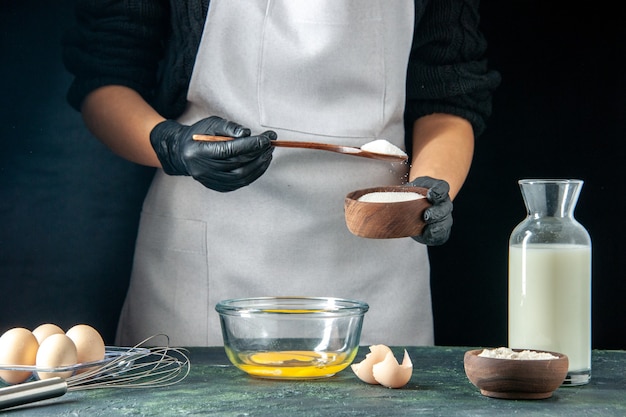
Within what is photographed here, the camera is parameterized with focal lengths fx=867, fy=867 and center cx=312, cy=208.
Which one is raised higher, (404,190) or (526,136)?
(526,136)

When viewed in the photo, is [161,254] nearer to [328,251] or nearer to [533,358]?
[328,251]

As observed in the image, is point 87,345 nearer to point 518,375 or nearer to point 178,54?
point 518,375

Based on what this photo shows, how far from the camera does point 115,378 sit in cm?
100

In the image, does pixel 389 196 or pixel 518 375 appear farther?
pixel 389 196

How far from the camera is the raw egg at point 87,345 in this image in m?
0.99

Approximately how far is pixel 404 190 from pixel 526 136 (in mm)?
727

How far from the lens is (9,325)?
172 centimetres

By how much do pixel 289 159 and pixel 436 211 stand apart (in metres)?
0.35

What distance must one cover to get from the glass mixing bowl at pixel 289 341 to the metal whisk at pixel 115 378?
0.08 metres

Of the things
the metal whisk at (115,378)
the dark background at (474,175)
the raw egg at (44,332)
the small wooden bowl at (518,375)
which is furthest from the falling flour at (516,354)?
the dark background at (474,175)

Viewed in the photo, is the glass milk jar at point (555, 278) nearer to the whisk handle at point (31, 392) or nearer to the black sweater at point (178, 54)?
the whisk handle at point (31, 392)

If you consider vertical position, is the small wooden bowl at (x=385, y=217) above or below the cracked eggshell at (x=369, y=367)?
above

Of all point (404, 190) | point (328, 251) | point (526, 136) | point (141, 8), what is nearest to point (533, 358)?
point (404, 190)

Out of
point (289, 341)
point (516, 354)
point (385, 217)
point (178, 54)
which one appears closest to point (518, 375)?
point (516, 354)
